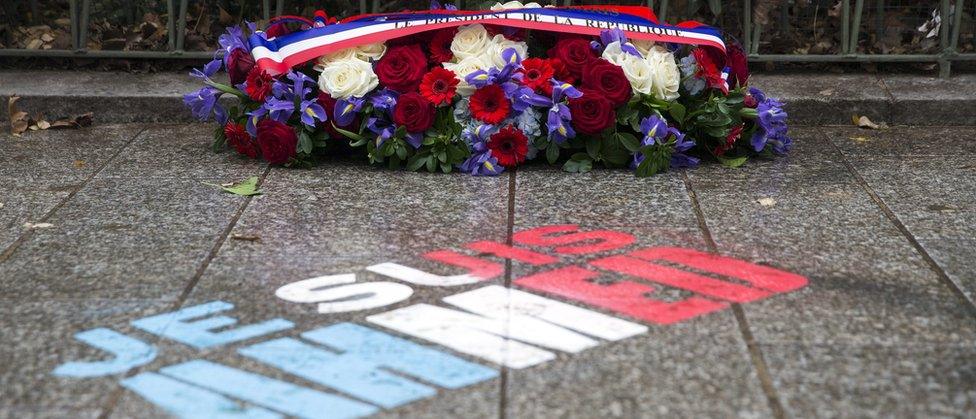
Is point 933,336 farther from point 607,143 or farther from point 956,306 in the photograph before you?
point 607,143

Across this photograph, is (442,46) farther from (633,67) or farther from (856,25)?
(856,25)

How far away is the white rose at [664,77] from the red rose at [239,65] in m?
1.69

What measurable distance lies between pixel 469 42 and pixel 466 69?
0.15 m

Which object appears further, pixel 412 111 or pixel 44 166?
pixel 44 166

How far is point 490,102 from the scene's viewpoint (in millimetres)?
4746

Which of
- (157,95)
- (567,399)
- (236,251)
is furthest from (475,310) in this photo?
(157,95)

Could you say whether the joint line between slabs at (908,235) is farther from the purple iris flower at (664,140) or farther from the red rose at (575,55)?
the red rose at (575,55)

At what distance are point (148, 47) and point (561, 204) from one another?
325 centimetres

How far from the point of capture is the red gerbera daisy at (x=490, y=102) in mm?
4711

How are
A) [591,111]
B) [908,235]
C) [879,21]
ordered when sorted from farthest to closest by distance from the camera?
[879,21] < [591,111] < [908,235]

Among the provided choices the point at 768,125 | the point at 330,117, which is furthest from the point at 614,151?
the point at 330,117

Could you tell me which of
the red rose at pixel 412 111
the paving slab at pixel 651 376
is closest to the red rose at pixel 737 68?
the red rose at pixel 412 111

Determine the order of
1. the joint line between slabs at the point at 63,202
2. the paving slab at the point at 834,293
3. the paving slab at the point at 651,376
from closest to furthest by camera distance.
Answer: the paving slab at the point at 651,376
the paving slab at the point at 834,293
the joint line between slabs at the point at 63,202

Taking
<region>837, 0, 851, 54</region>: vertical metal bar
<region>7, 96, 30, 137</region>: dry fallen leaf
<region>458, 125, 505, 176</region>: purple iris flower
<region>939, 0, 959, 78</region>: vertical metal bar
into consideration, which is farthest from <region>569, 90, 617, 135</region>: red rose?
<region>7, 96, 30, 137</region>: dry fallen leaf
